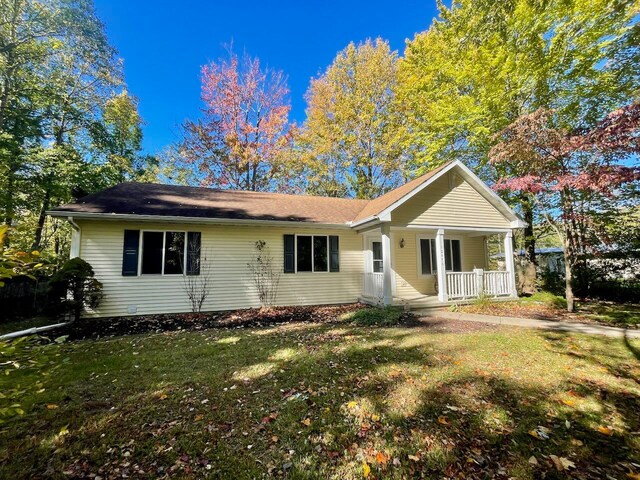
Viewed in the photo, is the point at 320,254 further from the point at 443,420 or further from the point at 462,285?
the point at 443,420

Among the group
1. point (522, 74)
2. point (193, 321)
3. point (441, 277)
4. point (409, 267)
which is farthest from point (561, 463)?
point (522, 74)

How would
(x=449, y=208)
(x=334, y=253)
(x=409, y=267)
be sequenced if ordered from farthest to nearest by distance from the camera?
(x=409, y=267), (x=334, y=253), (x=449, y=208)

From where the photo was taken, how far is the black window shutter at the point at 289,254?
1059 cm

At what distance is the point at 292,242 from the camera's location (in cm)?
1077

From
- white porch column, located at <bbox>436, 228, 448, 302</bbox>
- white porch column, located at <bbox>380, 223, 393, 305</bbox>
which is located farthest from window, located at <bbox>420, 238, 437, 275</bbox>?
white porch column, located at <bbox>380, 223, 393, 305</bbox>

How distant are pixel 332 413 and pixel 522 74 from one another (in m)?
15.5

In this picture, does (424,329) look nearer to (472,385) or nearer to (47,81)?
(472,385)

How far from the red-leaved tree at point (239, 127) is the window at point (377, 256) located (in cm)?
1177

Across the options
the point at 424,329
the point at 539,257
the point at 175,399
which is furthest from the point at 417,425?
the point at 539,257

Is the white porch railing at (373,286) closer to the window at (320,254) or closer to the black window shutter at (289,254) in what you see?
the window at (320,254)

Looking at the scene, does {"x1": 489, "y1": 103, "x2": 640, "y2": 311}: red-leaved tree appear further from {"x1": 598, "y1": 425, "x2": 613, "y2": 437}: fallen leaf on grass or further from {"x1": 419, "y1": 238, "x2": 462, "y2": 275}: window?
{"x1": 598, "y1": 425, "x2": 613, "y2": 437}: fallen leaf on grass

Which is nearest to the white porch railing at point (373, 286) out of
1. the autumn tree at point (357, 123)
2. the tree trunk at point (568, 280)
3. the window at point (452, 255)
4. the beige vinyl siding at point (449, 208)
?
the beige vinyl siding at point (449, 208)

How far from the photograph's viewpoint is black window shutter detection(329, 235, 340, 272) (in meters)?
11.2

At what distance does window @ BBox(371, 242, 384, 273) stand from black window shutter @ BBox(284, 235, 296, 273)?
3257 mm
